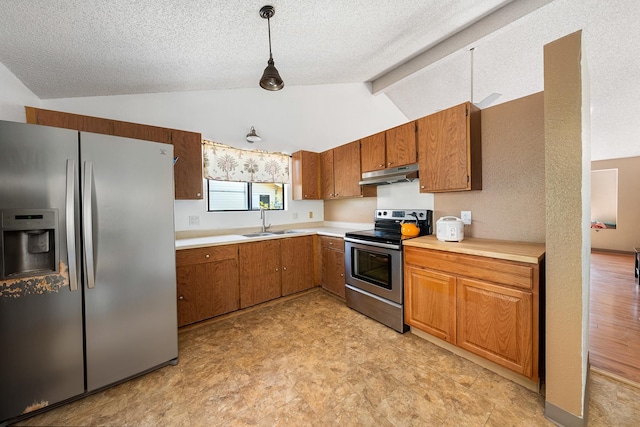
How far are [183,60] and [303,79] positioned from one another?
1.39 meters

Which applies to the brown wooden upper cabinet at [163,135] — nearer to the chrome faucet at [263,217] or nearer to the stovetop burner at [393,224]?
the chrome faucet at [263,217]

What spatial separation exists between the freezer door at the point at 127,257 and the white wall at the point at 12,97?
88 cm

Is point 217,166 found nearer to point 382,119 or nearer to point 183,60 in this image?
point 183,60

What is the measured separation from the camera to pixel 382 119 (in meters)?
3.91

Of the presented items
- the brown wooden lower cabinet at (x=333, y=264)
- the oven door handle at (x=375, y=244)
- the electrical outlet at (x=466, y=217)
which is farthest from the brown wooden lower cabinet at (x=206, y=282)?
the electrical outlet at (x=466, y=217)

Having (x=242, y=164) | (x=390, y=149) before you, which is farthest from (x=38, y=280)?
(x=390, y=149)

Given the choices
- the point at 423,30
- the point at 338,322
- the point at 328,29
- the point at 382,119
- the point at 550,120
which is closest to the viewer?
the point at 550,120

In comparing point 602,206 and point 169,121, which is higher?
point 169,121

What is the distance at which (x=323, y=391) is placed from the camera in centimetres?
162

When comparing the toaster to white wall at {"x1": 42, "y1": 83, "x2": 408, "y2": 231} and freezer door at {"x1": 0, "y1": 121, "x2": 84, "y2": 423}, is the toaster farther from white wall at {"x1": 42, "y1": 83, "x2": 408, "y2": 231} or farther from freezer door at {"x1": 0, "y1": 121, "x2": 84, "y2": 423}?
freezer door at {"x1": 0, "y1": 121, "x2": 84, "y2": 423}

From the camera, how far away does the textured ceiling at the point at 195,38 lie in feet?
4.76

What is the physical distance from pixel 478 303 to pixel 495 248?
428 mm

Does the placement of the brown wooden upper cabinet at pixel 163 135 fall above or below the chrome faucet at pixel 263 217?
above

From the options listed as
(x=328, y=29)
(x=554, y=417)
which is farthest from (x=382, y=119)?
(x=554, y=417)
